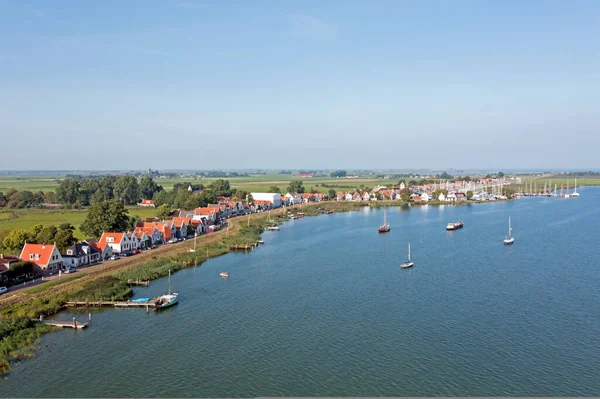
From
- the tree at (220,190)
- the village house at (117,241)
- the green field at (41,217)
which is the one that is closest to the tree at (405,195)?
the tree at (220,190)

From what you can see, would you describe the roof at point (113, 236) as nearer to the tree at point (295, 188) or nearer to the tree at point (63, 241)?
the tree at point (63, 241)

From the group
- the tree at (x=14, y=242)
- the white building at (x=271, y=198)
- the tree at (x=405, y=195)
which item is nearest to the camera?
the tree at (x=14, y=242)

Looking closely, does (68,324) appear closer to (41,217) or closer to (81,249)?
(81,249)

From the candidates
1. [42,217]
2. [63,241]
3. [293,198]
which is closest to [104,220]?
[63,241]

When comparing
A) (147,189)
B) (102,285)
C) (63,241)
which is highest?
(147,189)

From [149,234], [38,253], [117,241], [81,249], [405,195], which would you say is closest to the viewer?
[38,253]

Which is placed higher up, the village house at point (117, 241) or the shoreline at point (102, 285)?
the village house at point (117, 241)

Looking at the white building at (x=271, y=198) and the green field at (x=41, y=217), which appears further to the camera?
the white building at (x=271, y=198)
